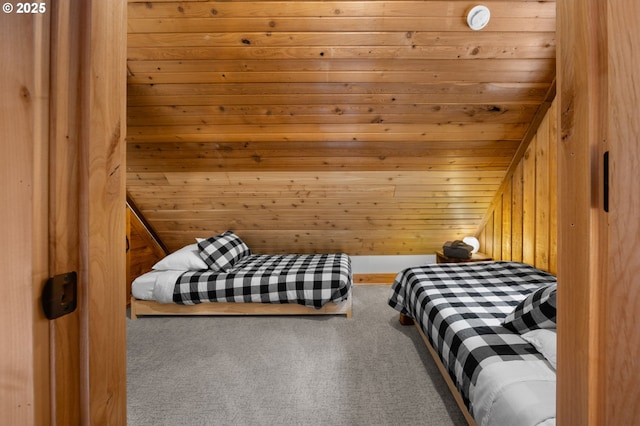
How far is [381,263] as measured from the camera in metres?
4.06

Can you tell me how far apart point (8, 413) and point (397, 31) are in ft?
8.03

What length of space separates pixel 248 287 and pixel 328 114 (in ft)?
5.91

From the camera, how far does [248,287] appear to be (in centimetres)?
274

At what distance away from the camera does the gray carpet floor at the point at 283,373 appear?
1.55 meters

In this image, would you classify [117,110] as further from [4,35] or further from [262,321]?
[262,321]

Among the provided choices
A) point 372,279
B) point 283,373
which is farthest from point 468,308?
point 372,279

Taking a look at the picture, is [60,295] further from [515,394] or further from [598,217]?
[515,394]

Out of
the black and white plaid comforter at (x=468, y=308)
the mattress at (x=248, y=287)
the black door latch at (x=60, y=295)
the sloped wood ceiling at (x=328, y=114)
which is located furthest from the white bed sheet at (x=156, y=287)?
the black door latch at (x=60, y=295)

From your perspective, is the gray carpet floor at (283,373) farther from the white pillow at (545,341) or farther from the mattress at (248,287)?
the white pillow at (545,341)

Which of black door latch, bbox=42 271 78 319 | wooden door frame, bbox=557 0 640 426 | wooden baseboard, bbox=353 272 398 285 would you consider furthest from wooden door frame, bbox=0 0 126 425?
wooden baseboard, bbox=353 272 398 285

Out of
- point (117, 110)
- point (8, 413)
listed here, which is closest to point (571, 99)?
point (117, 110)

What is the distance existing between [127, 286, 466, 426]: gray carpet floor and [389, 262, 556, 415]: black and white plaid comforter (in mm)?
287

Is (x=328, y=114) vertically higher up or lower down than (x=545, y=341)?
higher up

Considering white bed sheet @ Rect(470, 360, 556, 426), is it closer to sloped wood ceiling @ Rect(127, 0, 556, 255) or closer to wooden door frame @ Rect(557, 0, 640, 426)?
wooden door frame @ Rect(557, 0, 640, 426)
